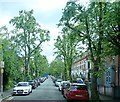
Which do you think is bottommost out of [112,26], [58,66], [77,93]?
[77,93]

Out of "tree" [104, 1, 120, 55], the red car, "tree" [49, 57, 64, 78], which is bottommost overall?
the red car

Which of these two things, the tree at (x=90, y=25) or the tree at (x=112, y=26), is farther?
the tree at (x=90, y=25)

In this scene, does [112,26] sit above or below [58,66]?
below

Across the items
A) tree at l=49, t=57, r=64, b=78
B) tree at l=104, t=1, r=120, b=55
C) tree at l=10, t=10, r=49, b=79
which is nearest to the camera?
tree at l=104, t=1, r=120, b=55

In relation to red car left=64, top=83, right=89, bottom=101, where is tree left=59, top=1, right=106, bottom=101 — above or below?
above

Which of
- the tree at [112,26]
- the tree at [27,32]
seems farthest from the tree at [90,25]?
the tree at [27,32]

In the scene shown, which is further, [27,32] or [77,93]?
[27,32]

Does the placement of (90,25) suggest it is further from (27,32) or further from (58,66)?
(58,66)

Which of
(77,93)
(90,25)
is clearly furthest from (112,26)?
(77,93)

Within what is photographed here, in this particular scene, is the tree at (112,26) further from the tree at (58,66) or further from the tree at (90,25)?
the tree at (58,66)

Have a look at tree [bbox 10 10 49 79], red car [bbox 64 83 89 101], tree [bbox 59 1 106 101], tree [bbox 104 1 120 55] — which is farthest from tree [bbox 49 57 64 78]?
tree [bbox 104 1 120 55]

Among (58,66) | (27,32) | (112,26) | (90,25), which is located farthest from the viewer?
(58,66)

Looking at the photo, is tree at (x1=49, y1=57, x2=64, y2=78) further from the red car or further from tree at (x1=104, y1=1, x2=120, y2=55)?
tree at (x1=104, y1=1, x2=120, y2=55)

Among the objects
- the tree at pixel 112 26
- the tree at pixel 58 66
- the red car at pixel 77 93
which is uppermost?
the tree at pixel 58 66
